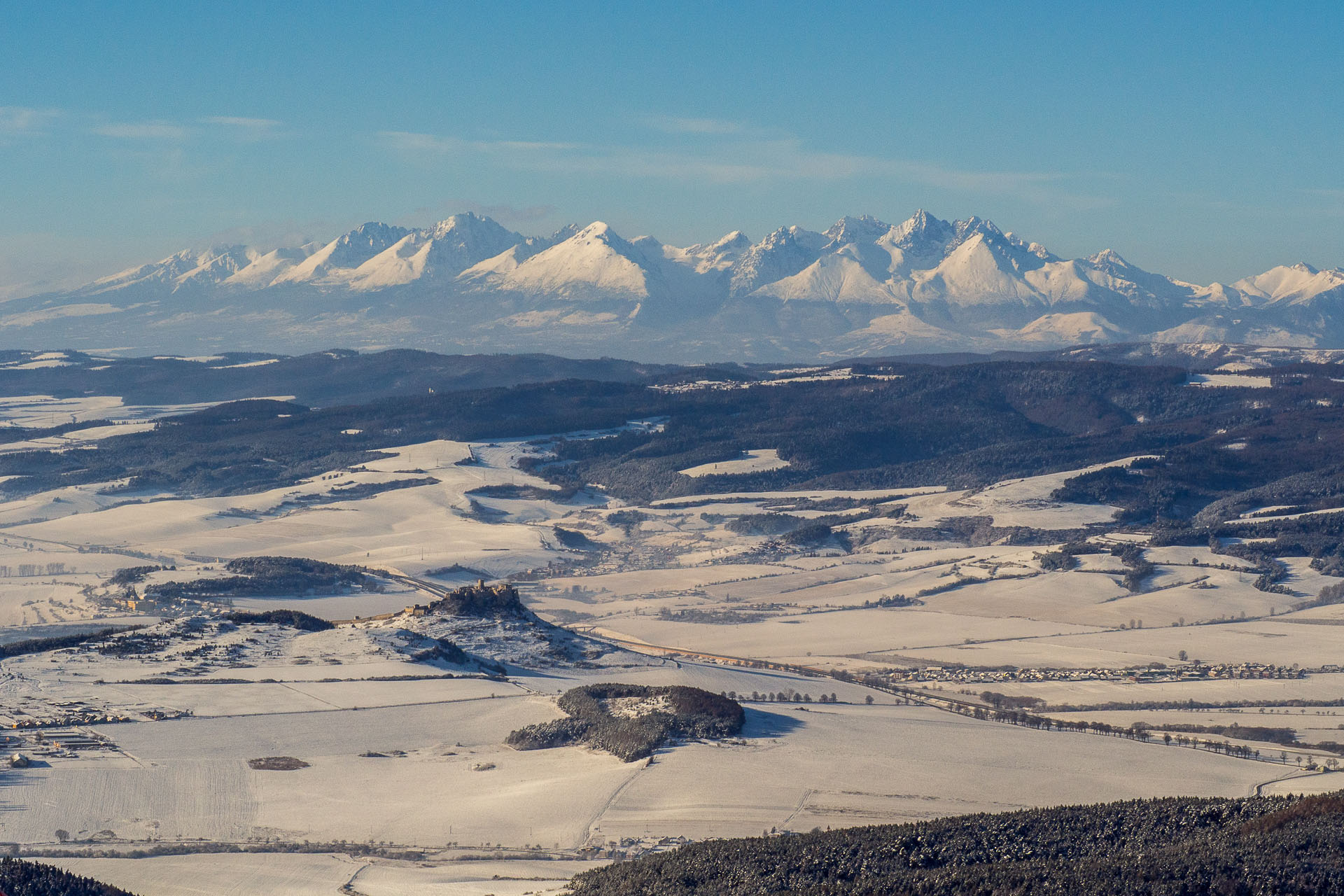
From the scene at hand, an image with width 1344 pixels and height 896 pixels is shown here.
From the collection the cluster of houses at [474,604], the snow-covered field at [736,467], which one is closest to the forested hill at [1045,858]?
the cluster of houses at [474,604]

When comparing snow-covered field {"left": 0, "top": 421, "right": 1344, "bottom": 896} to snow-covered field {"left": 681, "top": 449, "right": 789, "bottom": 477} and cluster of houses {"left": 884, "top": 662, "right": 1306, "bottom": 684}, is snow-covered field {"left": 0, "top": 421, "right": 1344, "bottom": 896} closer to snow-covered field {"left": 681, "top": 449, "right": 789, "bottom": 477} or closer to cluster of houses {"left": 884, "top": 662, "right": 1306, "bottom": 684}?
cluster of houses {"left": 884, "top": 662, "right": 1306, "bottom": 684}

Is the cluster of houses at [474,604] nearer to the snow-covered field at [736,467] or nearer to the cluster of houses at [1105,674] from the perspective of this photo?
the cluster of houses at [1105,674]

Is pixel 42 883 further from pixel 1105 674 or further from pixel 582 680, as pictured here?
pixel 1105 674

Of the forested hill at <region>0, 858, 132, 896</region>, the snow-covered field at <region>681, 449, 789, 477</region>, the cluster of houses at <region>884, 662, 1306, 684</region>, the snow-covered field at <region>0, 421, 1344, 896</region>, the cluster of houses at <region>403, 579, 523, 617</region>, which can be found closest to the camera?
the forested hill at <region>0, 858, 132, 896</region>

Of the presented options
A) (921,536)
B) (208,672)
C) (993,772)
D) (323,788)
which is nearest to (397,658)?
(208,672)

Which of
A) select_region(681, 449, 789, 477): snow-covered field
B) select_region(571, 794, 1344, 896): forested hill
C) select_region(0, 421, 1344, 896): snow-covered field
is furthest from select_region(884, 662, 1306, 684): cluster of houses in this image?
select_region(681, 449, 789, 477): snow-covered field

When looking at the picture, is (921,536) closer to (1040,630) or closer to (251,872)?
(1040,630)

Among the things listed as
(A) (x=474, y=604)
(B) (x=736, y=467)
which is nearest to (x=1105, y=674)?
(A) (x=474, y=604)

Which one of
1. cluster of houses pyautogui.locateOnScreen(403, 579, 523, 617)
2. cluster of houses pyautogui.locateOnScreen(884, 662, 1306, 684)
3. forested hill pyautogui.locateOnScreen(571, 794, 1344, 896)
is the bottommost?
cluster of houses pyautogui.locateOnScreen(884, 662, 1306, 684)

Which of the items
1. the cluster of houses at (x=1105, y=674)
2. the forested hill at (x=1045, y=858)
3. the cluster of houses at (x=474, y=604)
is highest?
the forested hill at (x=1045, y=858)
